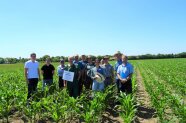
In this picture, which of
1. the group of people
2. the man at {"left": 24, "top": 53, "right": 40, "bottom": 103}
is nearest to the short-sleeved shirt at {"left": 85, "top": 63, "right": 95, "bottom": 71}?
the group of people

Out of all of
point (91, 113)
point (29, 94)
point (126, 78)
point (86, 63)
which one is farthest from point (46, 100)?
point (86, 63)

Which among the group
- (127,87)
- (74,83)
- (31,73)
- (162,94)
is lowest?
(162,94)

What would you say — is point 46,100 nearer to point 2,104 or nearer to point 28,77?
point 2,104

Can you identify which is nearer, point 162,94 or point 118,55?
point 118,55

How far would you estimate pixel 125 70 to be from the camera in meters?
9.18

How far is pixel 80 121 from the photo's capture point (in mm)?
7750

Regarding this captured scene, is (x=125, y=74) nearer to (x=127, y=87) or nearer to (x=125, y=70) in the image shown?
(x=125, y=70)

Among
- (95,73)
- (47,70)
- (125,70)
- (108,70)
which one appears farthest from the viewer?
(47,70)

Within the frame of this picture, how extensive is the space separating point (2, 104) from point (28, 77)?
2.05m

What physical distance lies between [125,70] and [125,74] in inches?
5.2

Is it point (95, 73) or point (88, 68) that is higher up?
point (88, 68)

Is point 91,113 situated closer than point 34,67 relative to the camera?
Yes

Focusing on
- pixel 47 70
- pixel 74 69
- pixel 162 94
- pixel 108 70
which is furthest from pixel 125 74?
pixel 162 94

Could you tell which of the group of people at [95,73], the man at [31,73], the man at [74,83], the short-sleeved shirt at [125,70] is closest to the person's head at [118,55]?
the group of people at [95,73]
